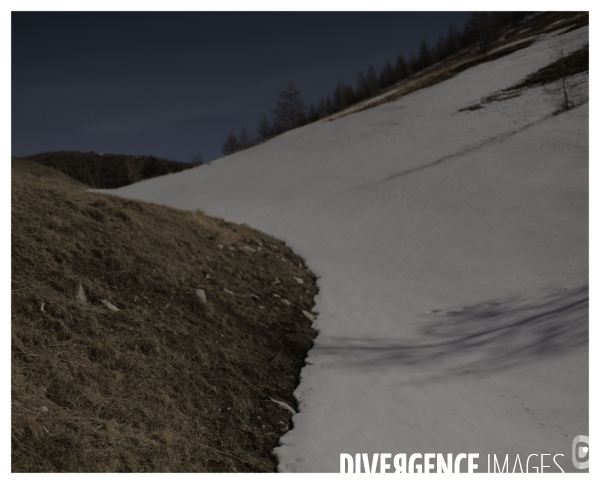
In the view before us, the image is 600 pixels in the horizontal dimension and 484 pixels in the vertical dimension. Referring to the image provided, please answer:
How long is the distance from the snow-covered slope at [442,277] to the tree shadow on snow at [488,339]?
3 cm

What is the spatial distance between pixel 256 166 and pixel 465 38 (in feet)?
190

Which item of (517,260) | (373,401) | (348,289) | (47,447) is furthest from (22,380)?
(517,260)

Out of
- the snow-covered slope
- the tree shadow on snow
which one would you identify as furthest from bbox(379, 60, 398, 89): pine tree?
the tree shadow on snow

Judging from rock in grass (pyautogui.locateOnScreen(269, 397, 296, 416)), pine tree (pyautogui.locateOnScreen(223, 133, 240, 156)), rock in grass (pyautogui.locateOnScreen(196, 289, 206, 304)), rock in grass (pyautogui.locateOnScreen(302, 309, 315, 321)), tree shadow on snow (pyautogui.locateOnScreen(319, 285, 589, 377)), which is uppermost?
pine tree (pyautogui.locateOnScreen(223, 133, 240, 156))

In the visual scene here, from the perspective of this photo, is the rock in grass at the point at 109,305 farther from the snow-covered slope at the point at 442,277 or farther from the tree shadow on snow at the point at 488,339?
the tree shadow on snow at the point at 488,339

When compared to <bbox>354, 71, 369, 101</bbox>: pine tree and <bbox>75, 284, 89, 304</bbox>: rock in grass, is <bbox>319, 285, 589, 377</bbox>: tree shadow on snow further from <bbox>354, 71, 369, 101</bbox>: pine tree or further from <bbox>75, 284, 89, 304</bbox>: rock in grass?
<bbox>354, 71, 369, 101</bbox>: pine tree

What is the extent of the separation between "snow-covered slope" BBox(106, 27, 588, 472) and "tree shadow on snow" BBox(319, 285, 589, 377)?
0.11 ft

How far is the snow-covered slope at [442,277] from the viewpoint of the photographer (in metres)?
4.76

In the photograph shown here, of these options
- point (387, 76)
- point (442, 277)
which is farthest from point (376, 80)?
point (442, 277)

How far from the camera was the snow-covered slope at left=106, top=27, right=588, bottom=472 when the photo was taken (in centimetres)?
476

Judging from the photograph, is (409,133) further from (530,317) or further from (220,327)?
(220,327)

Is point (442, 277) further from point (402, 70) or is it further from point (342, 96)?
point (402, 70)

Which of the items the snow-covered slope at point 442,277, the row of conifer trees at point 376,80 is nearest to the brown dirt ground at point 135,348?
the snow-covered slope at point 442,277

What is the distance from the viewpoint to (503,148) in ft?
55.3
